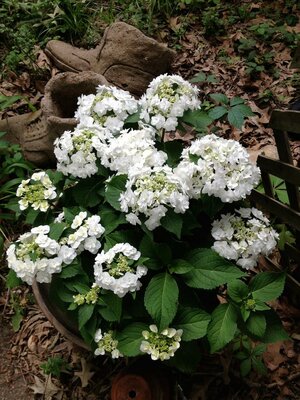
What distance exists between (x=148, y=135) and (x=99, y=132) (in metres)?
0.18

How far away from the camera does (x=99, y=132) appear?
172 cm

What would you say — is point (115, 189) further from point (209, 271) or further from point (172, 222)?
point (209, 271)

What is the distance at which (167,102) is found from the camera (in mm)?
1670

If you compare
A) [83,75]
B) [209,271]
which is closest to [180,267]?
[209,271]

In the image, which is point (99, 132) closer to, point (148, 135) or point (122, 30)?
point (148, 135)

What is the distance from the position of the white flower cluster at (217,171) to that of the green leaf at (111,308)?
0.43 metres

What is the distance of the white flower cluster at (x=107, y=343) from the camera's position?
1.60 meters

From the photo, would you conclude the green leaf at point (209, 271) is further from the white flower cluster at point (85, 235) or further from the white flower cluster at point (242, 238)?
the white flower cluster at point (85, 235)

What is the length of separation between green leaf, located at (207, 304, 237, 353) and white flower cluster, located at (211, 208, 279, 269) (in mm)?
167

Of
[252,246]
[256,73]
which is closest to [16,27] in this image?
[256,73]

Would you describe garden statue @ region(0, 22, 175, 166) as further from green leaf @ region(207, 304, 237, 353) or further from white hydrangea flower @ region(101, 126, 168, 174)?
green leaf @ region(207, 304, 237, 353)

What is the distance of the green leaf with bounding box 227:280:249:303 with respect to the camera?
1.57m

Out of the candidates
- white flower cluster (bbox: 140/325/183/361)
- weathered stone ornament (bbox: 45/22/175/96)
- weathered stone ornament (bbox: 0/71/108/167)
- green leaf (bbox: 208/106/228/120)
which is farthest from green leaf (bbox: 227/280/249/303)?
weathered stone ornament (bbox: 45/22/175/96)

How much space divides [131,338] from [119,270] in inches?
10.8
